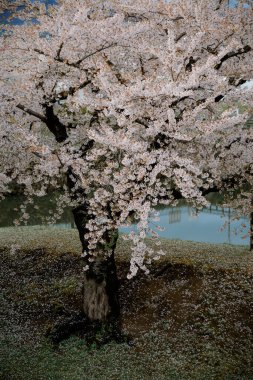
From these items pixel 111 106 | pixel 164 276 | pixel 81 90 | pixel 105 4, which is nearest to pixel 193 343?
pixel 164 276

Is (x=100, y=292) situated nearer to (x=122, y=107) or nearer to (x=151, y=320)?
(x=151, y=320)

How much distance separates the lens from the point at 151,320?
927cm

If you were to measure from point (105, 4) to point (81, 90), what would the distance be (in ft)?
10.4

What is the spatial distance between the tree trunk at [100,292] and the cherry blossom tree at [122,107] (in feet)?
0.10

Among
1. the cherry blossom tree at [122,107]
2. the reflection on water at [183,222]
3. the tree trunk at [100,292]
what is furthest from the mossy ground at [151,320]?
the reflection on water at [183,222]

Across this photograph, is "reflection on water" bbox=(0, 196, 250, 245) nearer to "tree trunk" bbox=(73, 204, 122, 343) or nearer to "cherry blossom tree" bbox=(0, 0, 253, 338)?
"tree trunk" bbox=(73, 204, 122, 343)

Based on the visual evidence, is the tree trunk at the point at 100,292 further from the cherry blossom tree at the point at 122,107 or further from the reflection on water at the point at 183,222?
the reflection on water at the point at 183,222

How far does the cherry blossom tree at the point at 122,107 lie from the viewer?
22.1ft

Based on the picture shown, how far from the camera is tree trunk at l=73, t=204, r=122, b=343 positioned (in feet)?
28.9

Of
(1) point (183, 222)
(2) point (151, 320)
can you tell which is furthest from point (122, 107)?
(1) point (183, 222)

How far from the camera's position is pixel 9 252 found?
15.1m

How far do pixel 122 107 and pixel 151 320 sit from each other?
5.40 meters

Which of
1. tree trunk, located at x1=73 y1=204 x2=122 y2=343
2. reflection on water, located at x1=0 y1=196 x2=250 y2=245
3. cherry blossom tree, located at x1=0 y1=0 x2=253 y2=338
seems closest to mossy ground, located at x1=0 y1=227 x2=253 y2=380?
tree trunk, located at x1=73 y1=204 x2=122 y2=343

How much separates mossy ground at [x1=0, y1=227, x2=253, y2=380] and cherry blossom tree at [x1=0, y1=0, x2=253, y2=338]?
1.06m
